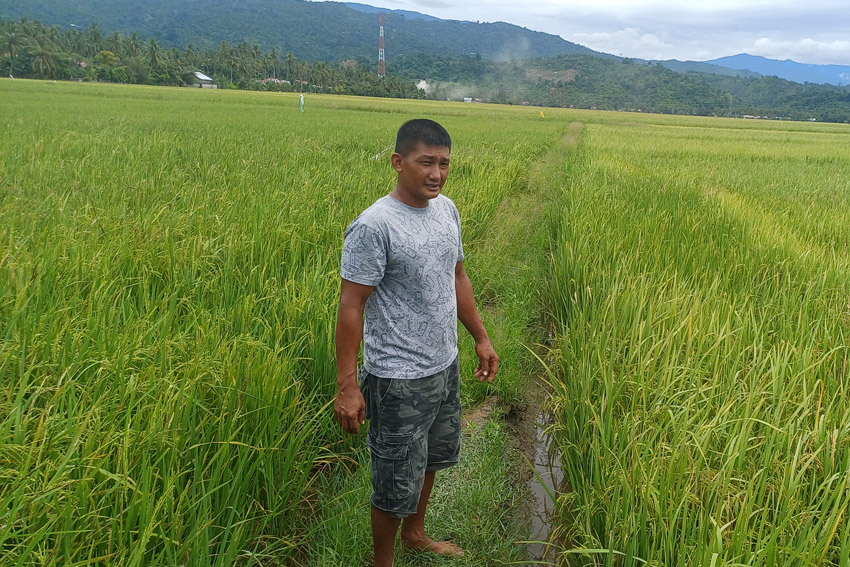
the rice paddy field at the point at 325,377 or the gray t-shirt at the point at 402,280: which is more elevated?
the gray t-shirt at the point at 402,280

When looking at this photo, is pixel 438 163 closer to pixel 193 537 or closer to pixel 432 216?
pixel 432 216

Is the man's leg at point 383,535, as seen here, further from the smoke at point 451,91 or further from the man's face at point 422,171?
the smoke at point 451,91

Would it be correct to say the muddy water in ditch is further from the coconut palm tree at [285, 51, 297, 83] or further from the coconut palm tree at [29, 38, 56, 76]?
the coconut palm tree at [285, 51, 297, 83]

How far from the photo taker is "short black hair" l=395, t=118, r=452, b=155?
1.59 m

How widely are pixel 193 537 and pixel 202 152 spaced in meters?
7.11

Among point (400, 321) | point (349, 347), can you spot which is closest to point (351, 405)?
point (349, 347)

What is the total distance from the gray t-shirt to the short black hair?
0.53 ft

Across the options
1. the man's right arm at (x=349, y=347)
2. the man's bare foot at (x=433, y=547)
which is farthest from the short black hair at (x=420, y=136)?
the man's bare foot at (x=433, y=547)

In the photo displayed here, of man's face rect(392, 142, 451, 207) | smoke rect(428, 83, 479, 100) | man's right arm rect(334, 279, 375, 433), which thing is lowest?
man's right arm rect(334, 279, 375, 433)

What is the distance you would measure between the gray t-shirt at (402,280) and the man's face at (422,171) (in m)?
0.07

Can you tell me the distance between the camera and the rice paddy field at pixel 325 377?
1.37m

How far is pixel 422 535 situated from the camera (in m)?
1.93

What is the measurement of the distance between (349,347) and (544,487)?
2.82 ft

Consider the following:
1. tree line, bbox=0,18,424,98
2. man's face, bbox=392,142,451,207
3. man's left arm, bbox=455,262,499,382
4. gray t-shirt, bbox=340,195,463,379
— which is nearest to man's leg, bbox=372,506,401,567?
gray t-shirt, bbox=340,195,463,379
